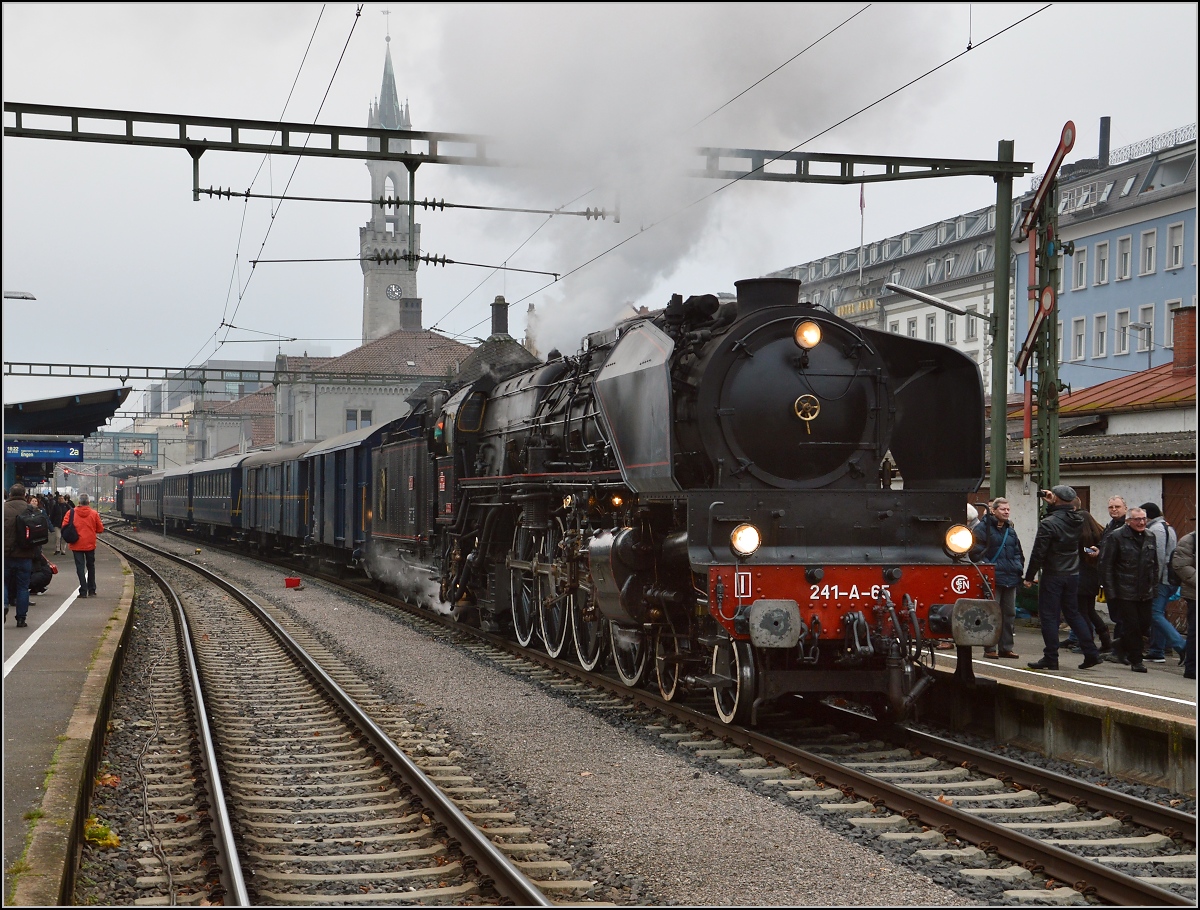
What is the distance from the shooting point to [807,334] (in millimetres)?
8508

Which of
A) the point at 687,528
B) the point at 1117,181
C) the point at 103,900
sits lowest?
the point at 103,900

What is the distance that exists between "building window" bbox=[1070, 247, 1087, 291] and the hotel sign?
29.4 feet

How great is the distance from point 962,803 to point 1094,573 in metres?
4.74

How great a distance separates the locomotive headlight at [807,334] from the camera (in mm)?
8500

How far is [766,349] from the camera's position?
8570 millimetres

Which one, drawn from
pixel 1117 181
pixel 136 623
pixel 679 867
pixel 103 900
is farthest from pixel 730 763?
pixel 1117 181

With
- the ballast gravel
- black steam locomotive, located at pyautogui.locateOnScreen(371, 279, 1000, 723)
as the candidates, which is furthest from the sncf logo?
the ballast gravel

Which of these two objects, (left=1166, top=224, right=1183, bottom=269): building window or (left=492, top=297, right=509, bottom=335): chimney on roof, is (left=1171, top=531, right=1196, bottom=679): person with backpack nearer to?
(left=492, top=297, right=509, bottom=335): chimney on roof

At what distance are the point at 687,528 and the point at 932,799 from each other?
2.52 metres

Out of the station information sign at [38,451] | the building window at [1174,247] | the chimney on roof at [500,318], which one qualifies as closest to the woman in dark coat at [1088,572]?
the chimney on roof at [500,318]

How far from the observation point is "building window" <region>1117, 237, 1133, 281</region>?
1569 inches

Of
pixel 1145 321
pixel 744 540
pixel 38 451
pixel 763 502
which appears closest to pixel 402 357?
pixel 1145 321

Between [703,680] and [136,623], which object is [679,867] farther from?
[136,623]

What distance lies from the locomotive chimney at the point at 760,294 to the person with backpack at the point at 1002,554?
11.0ft
